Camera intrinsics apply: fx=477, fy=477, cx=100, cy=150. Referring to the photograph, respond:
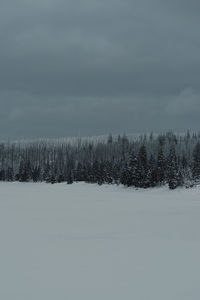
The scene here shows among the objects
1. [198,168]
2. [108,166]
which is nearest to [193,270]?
[198,168]

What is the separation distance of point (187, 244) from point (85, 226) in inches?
349

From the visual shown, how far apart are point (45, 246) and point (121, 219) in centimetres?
1396

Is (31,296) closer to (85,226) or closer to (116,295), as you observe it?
(116,295)

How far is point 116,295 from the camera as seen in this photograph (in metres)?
12.8

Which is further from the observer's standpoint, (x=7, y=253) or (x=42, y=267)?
(x=7, y=253)

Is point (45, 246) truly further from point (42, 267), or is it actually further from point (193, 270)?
point (193, 270)

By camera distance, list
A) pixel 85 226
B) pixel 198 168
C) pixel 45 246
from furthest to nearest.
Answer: pixel 198 168 < pixel 85 226 < pixel 45 246

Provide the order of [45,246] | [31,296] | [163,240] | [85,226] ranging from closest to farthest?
[31,296] → [45,246] → [163,240] → [85,226]

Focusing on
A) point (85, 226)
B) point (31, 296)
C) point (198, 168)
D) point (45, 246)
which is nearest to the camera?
point (31, 296)

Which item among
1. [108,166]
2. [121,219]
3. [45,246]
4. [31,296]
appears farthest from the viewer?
[108,166]

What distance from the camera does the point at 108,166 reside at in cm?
12800

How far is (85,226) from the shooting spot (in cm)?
2894

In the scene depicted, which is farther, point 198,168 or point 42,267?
point 198,168

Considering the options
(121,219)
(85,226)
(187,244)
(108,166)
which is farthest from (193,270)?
(108,166)
